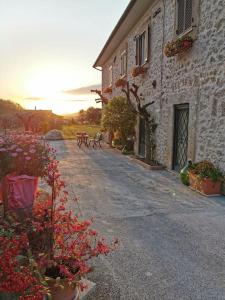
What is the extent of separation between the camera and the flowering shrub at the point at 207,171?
6008mm

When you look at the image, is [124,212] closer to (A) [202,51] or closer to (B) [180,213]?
(B) [180,213]

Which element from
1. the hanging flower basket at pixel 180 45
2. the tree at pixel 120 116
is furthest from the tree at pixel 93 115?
the hanging flower basket at pixel 180 45

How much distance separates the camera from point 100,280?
2.77 m

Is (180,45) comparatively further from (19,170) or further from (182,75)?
(19,170)

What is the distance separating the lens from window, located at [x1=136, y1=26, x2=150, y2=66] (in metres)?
10.5

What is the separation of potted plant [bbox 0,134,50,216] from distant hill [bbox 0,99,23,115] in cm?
2749

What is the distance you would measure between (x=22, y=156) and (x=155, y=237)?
204cm

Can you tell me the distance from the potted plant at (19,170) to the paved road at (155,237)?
1.09 m

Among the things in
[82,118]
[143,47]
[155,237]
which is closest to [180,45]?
[143,47]

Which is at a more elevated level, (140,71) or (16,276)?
(140,71)

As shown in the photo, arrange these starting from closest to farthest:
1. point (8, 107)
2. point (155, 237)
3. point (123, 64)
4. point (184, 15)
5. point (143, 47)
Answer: point (155, 237)
point (184, 15)
point (143, 47)
point (123, 64)
point (8, 107)

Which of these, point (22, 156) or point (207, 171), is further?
point (207, 171)

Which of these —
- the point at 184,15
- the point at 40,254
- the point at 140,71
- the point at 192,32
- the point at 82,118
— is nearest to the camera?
the point at 40,254

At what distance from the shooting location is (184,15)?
766 centimetres
